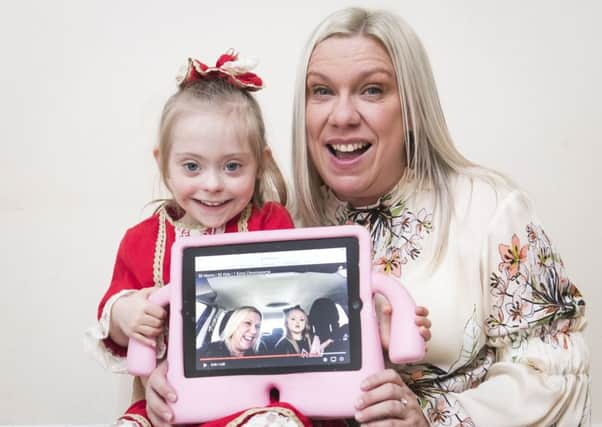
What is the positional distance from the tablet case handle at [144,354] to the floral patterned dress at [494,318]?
0.44 meters

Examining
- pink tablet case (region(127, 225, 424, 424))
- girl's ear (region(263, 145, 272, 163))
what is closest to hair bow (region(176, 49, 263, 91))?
girl's ear (region(263, 145, 272, 163))

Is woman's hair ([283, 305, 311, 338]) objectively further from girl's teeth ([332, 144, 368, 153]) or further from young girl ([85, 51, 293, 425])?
girl's teeth ([332, 144, 368, 153])

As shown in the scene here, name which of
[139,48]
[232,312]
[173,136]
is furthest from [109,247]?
[232,312]

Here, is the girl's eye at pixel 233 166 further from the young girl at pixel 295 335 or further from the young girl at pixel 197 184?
the young girl at pixel 295 335

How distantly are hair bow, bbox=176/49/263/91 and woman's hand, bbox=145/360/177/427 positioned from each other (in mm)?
538

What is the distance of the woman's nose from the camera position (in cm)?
154

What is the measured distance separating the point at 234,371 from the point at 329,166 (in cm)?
49

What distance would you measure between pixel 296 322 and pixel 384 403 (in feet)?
0.62

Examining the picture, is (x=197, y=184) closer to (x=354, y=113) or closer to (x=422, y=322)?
(x=354, y=113)

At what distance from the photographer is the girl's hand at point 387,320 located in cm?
129

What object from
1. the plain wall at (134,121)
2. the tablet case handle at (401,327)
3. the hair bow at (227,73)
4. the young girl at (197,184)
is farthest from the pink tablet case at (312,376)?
the plain wall at (134,121)

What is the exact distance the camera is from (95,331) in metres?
1.50

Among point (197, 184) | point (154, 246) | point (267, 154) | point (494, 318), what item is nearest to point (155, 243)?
point (154, 246)

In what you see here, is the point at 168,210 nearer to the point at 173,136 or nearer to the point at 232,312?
the point at 173,136
